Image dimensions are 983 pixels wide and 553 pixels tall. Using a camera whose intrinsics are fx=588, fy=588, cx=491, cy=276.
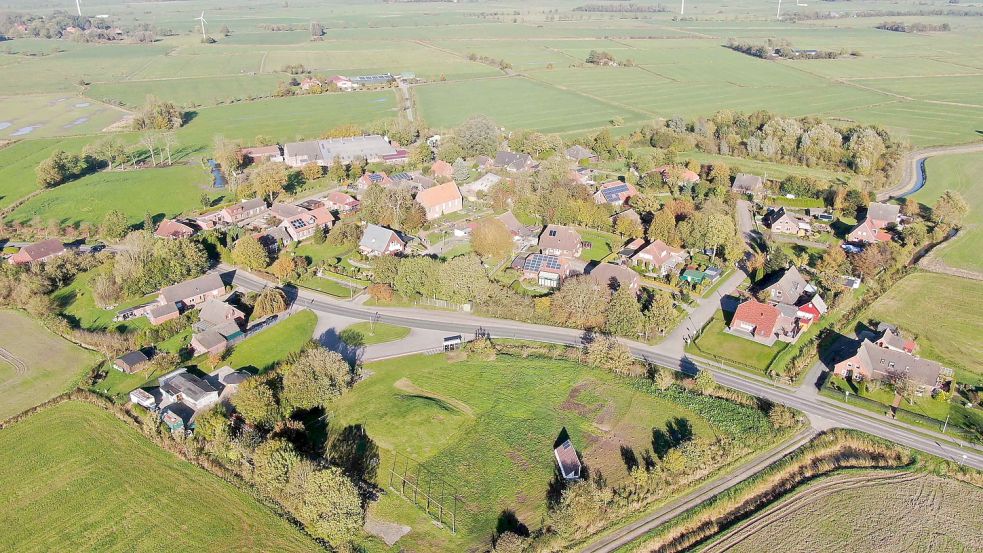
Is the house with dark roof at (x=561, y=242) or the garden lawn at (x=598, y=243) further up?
the house with dark roof at (x=561, y=242)

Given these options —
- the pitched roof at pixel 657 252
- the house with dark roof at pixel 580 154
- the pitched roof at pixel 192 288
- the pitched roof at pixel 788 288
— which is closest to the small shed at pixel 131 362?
the pitched roof at pixel 192 288

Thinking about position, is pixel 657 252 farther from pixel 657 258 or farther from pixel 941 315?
pixel 941 315

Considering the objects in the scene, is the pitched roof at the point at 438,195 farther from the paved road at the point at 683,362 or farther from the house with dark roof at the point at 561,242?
the paved road at the point at 683,362

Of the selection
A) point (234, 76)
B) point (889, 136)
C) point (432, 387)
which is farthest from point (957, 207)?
point (234, 76)

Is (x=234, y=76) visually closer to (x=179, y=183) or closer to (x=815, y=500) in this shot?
(x=179, y=183)

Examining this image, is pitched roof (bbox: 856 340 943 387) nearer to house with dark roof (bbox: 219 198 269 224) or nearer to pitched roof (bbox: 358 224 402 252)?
pitched roof (bbox: 358 224 402 252)

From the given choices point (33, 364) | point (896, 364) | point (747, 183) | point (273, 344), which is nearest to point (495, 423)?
point (273, 344)
